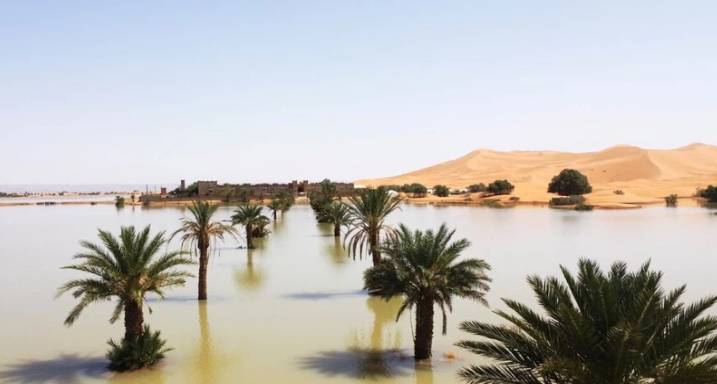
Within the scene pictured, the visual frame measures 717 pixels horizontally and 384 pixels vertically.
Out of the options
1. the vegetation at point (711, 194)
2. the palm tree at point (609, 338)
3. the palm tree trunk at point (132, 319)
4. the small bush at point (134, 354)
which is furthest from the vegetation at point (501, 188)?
the palm tree at point (609, 338)

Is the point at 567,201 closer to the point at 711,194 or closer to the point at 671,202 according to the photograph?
the point at 671,202

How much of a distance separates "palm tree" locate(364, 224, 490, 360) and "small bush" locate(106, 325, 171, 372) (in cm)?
626

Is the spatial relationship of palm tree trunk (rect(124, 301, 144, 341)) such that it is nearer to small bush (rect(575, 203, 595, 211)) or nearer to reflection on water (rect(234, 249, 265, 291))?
reflection on water (rect(234, 249, 265, 291))

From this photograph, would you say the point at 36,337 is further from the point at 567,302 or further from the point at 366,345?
the point at 567,302

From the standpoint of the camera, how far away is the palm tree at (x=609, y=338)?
7.51m

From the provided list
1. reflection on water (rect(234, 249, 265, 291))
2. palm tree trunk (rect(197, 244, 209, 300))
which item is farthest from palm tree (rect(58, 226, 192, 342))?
reflection on water (rect(234, 249, 265, 291))

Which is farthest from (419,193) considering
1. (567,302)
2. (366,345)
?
(567,302)

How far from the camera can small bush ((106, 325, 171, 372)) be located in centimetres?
1525

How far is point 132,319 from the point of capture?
51.0 ft

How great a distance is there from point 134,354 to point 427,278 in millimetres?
7843

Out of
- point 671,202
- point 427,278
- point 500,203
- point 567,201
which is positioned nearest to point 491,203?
point 500,203

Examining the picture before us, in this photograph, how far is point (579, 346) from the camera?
802 cm

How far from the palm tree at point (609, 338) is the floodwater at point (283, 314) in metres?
5.99

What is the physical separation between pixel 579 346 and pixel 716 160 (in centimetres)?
20721
